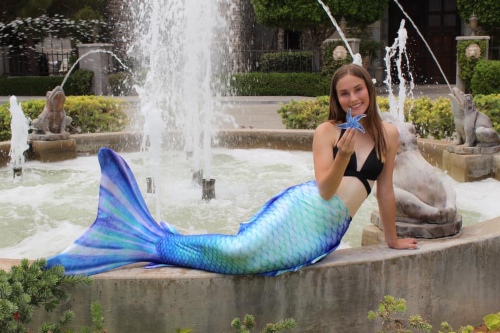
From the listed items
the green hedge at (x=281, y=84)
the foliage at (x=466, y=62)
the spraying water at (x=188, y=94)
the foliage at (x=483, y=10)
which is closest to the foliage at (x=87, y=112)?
the spraying water at (x=188, y=94)

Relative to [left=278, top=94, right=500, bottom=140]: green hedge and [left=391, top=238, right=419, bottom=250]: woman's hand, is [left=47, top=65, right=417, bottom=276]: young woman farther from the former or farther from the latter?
[left=278, top=94, right=500, bottom=140]: green hedge

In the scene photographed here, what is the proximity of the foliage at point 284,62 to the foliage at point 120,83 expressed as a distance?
4.98 meters

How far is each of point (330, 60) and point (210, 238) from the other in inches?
737

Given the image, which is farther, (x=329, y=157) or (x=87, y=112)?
(x=87, y=112)

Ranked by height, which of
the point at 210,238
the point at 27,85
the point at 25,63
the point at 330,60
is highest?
the point at 25,63

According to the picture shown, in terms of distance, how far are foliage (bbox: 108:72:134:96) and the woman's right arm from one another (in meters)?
20.4

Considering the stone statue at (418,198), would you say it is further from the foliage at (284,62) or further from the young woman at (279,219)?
the foliage at (284,62)

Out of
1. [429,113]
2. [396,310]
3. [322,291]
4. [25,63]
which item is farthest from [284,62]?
[396,310]

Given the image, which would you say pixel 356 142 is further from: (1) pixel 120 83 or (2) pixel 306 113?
(1) pixel 120 83

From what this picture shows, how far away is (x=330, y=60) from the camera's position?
21.0 meters

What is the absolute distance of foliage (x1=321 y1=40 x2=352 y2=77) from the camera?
2075 cm

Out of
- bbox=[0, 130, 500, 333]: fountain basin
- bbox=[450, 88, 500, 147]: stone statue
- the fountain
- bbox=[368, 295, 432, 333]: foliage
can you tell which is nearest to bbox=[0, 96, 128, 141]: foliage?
bbox=[450, 88, 500, 147]: stone statue

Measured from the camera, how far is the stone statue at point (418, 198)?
3416 millimetres

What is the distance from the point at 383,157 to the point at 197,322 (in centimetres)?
110
